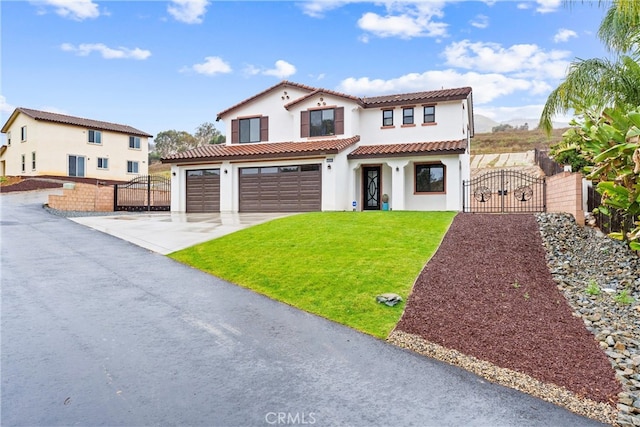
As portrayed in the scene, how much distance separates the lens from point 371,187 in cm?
2334

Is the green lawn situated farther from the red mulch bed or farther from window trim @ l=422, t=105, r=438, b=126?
window trim @ l=422, t=105, r=438, b=126

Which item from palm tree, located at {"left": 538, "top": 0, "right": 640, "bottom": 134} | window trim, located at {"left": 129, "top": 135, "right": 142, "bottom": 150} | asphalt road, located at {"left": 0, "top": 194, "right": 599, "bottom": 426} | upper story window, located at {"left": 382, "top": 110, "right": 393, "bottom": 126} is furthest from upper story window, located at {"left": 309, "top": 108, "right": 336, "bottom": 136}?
window trim, located at {"left": 129, "top": 135, "right": 142, "bottom": 150}

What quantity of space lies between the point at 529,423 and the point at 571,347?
6.98 ft

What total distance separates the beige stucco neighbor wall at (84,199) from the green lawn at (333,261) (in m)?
15.4

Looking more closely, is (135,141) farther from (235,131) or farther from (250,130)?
(250,130)

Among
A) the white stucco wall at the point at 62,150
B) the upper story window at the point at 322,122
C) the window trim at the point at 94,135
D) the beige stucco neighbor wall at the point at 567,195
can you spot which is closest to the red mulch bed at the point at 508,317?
the beige stucco neighbor wall at the point at 567,195

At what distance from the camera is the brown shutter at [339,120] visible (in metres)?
23.2

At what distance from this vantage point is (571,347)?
581 centimetres

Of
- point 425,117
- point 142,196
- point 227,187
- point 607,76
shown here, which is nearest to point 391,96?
point 425,117

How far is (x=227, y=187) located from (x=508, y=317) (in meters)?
19.3

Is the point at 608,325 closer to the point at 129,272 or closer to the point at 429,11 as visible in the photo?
the point at 129,272

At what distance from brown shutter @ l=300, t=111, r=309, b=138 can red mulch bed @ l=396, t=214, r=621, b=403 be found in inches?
587

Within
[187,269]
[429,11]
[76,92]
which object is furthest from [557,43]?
[76,92]

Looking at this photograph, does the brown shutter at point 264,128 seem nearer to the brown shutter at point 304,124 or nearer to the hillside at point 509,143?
the brown shutter at point 304,124
